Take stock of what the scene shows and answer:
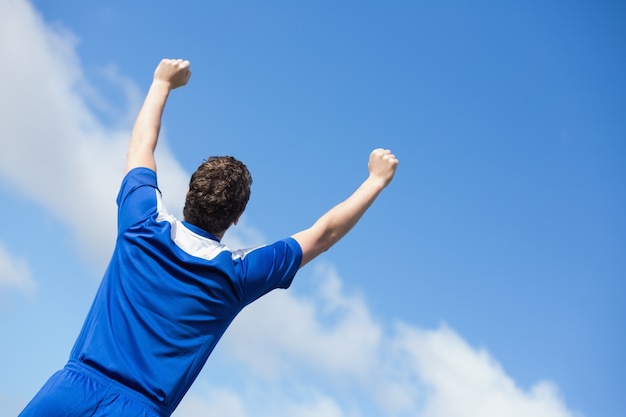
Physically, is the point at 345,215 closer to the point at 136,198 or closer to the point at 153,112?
the point at 136,198

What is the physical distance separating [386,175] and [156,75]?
2.03 m

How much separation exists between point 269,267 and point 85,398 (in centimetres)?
142

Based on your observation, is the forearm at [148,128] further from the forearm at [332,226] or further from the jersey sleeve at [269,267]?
the forearm at [332,226]

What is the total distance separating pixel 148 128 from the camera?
590 centimetres

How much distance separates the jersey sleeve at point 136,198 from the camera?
17.3 feet

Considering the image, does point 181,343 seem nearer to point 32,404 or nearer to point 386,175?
point 32,404

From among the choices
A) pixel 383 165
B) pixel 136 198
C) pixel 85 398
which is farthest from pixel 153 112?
pixel 85 398

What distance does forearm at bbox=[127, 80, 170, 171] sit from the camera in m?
5.69

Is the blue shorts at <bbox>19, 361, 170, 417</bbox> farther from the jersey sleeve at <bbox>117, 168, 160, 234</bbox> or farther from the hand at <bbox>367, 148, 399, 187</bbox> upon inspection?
the hand at <bbox>367, 148, 399, 187</bbox>

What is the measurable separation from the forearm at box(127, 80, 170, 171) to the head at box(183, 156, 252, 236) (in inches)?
21.4

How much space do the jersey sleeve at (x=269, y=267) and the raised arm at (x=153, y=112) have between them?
108cm

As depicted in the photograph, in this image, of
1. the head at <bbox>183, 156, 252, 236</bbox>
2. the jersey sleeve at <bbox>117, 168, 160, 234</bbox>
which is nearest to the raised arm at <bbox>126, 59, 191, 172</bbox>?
the jersey sleeve at <bbox>117, 168, 160, 234</bbox>

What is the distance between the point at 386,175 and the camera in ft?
20.2

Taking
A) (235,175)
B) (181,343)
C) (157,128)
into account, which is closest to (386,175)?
(235,175)
